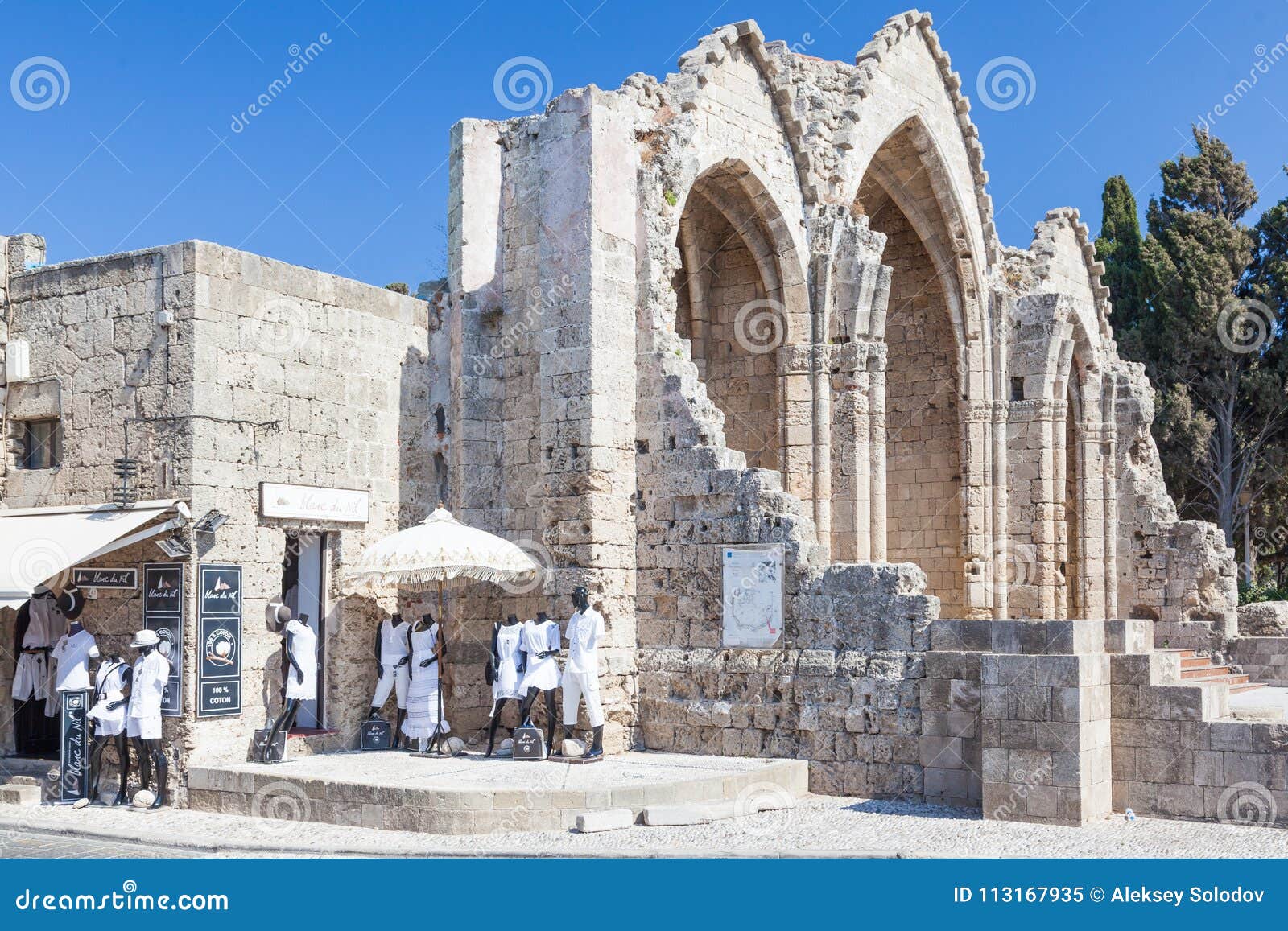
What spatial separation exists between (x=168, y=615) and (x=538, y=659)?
314 cm

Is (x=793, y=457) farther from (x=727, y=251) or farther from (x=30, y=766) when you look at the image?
(x=30, y=766)

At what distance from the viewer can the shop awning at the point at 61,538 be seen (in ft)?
36.6

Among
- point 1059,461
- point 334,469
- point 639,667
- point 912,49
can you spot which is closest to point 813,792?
point 639,667

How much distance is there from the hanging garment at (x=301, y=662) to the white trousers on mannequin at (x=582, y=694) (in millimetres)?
2182

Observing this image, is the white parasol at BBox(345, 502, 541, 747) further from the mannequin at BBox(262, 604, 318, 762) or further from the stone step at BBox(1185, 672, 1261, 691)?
the stone step at BBox(1185, 672, 1261, 691)

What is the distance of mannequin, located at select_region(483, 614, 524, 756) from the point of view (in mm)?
12203

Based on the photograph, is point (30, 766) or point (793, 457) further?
point (793, 457)

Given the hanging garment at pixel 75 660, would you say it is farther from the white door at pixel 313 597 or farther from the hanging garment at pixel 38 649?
the white door at pixel 313 597

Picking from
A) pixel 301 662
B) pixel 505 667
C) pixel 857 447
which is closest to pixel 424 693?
pixel 505 667

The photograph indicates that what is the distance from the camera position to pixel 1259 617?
64.5 ft

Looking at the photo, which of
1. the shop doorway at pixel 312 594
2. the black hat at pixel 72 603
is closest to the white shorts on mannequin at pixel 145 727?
the black hat at pixel 72 603

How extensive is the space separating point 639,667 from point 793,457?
13.9 feet

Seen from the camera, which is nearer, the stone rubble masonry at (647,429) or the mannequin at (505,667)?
the stone rubble masonry at (647,429)

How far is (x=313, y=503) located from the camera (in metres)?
12.7
